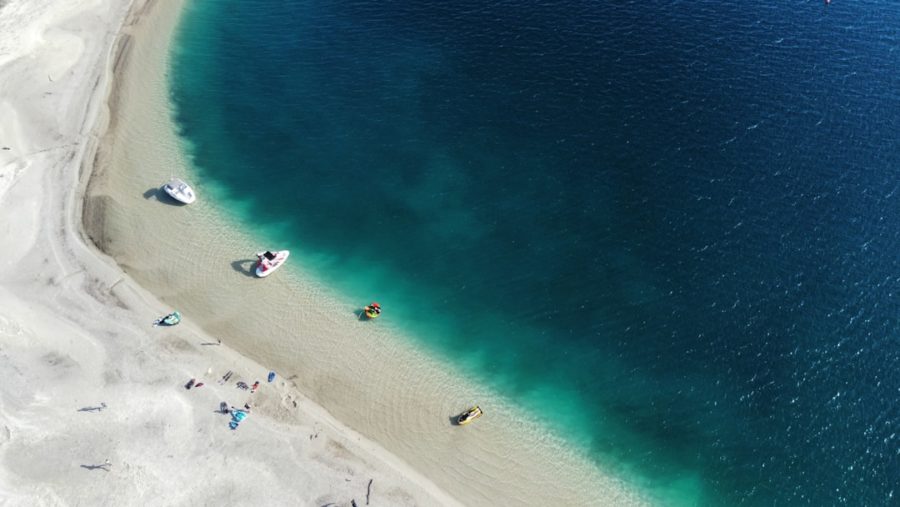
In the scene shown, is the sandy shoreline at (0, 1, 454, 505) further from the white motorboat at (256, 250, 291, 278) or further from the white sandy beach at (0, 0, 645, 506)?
the white motorboat at (256, 250, 291, 278)

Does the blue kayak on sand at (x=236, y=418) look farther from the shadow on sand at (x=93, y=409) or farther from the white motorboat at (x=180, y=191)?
the white motorboat at (x=180, y=191)

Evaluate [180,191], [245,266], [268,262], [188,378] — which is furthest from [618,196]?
[180,191]

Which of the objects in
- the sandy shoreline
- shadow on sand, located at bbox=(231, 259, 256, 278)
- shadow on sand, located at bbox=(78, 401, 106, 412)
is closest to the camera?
the sandy shoreline

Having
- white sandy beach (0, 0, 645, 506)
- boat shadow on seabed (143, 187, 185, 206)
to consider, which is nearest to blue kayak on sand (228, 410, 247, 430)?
white sandy beach (0, 0, 645, 506)

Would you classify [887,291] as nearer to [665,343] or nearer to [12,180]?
[665,343]

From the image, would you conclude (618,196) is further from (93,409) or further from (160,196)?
(93,409)
